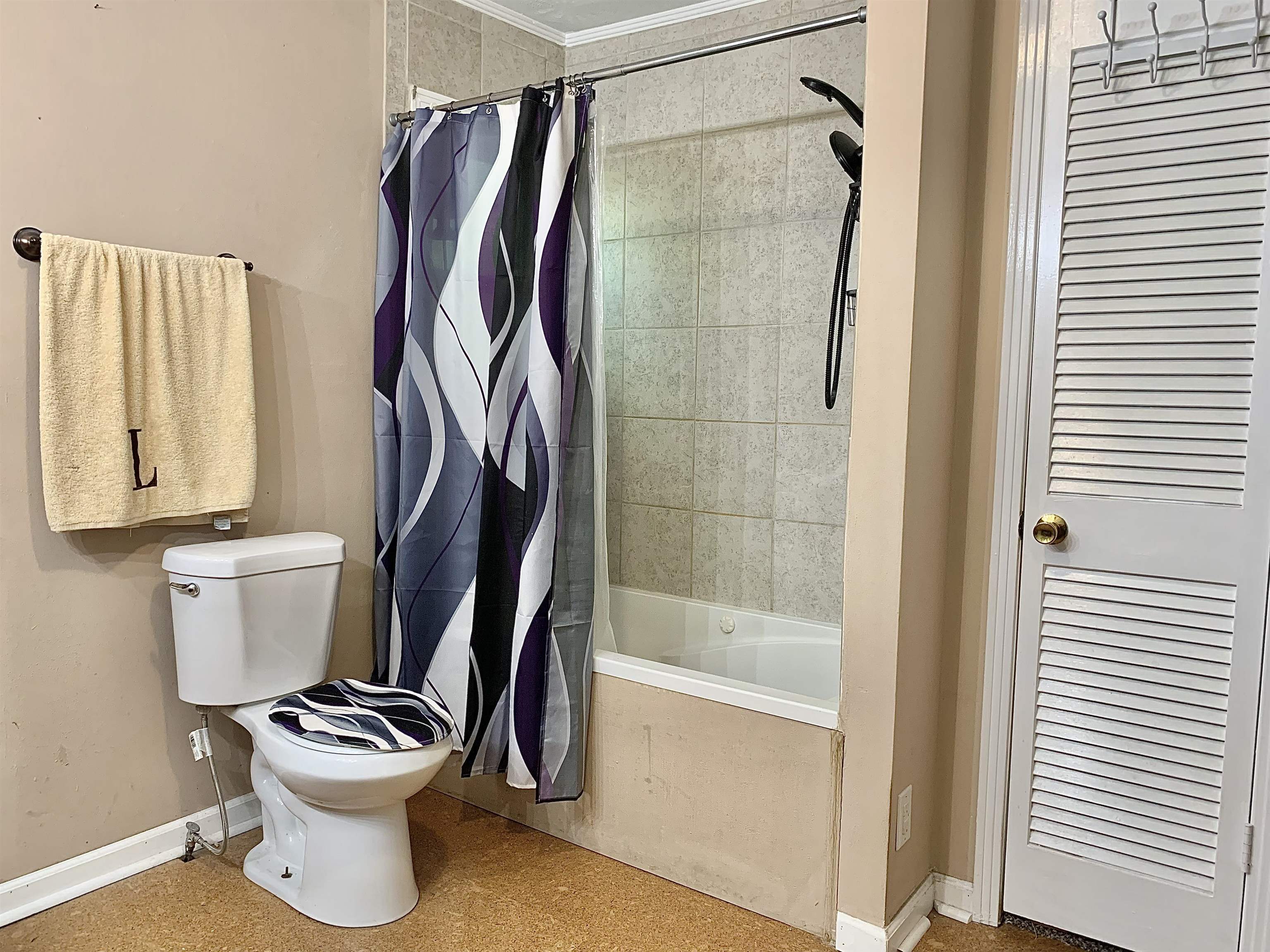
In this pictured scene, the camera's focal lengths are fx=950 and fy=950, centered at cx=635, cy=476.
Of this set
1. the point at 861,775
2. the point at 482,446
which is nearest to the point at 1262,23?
the point at 861,775

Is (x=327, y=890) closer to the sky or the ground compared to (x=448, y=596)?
closer to the ground

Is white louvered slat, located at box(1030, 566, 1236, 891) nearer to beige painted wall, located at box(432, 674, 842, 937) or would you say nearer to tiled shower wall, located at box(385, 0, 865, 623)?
beige painted wall, located at box(432, 674, 842, 937)

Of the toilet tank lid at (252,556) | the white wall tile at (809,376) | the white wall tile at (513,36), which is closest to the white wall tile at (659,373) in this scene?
the white wall tile at (809,376)

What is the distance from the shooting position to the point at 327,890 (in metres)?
2.11

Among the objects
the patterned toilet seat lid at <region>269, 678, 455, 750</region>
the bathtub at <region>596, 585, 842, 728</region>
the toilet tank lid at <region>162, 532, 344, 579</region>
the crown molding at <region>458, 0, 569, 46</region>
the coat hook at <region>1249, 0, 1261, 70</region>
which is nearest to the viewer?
the coat hook at <region>1249, 0, 1261, 70</region>

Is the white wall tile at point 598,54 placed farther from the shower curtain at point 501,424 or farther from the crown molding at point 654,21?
the shower curtain at point 501,424

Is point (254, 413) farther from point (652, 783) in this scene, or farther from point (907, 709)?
point (907, 709)

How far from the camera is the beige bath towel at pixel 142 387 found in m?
1.98

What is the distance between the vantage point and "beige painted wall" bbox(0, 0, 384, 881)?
2.00m

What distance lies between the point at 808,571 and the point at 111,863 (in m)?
1.94

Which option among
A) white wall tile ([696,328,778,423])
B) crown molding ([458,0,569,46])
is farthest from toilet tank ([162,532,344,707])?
crown molding ([458,0,569,46])

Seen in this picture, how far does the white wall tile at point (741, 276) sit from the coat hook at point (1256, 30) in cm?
125

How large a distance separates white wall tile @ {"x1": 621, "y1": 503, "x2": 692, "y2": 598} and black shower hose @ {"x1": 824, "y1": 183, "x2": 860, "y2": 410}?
0.69 metres

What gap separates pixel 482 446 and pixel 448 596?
409 millimetres
